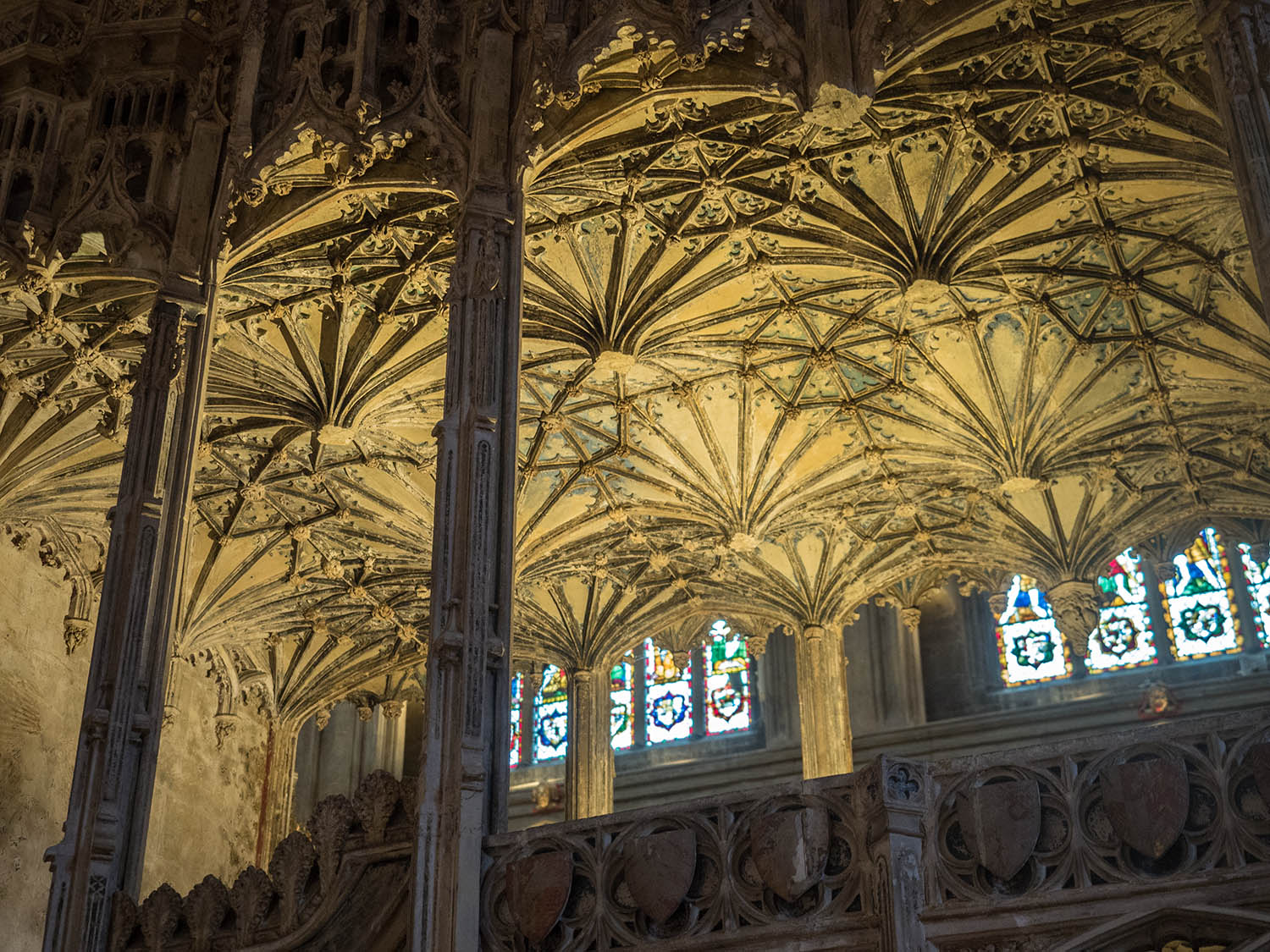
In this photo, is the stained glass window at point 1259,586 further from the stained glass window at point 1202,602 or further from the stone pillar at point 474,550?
the stone pillar at point 474,550

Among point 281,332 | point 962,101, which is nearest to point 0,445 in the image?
point 281,332

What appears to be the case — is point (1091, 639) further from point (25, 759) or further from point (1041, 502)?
point (25, 759)

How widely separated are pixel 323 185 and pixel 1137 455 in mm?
10226

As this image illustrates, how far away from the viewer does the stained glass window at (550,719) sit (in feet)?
82.5

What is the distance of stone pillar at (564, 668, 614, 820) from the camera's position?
19750 millimetres

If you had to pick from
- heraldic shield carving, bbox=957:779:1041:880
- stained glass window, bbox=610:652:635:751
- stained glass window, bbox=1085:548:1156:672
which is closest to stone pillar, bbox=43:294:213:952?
heraldic shield carving, bbox=957:779:1041:880

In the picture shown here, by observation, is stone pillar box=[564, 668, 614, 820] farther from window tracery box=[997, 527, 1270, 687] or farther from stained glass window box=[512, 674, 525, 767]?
window tracery box=[997, 527, 1270, 687]

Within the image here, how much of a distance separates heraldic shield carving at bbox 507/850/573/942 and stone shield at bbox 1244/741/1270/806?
406 centimetres

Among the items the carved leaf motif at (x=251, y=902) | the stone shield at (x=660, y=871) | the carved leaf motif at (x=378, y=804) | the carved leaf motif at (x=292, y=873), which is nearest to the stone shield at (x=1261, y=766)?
the stone shield at (x=660, y=871)

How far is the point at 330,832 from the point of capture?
1064cm

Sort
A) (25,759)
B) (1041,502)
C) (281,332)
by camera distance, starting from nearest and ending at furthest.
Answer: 1. (281,332)
2. (25,759)
3. (1041,502)

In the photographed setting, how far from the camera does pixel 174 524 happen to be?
13.0m

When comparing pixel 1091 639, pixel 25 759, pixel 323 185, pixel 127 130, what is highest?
pixel 127 130

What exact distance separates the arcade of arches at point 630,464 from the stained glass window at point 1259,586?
7 centimetres
